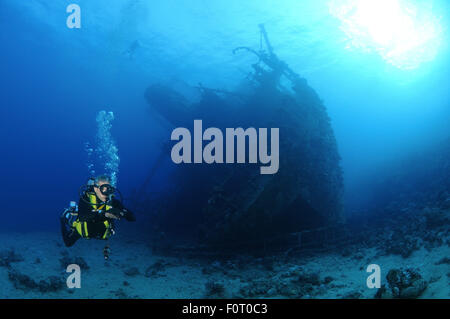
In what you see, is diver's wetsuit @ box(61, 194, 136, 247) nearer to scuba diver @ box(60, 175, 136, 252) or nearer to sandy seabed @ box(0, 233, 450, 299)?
scuba diver @ box(60, 175, 136, 252)

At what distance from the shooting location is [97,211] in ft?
12.8

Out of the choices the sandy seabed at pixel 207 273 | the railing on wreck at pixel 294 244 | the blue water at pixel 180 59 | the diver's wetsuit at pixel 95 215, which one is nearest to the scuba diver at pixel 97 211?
the diver's wetsuit at pixel 95 215

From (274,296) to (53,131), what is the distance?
108365 mm

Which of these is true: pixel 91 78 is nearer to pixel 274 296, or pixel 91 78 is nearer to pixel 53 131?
pixel 274 296

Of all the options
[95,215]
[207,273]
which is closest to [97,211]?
[95,215]

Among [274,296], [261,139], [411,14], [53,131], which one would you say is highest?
[53,131]

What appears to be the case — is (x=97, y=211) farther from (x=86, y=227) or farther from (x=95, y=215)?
(x=86, y=227)

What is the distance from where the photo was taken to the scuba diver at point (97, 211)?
3.92 metres

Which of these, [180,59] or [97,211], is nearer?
[97,211]

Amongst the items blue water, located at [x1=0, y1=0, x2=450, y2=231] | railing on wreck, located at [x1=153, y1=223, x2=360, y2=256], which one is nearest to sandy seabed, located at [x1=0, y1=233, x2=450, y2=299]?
railing on wreck, located at [x1=153, y1=223, x2=360, y2=256]

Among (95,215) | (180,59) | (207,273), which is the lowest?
(207,273)

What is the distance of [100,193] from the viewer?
4020 mm

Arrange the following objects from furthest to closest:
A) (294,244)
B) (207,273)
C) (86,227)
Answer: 1. (294,244)
2. (207,273)
3. (86,227)

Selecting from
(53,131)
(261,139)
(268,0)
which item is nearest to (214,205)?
(261,139)
